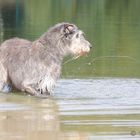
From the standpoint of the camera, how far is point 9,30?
119 feet

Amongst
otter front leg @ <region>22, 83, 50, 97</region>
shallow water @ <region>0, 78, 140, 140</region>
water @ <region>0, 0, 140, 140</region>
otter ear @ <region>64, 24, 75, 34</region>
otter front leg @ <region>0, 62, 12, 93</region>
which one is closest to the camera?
shallow water @ <region>0, 78, 140, 140</region>

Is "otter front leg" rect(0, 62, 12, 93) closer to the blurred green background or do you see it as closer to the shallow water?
the shallow water

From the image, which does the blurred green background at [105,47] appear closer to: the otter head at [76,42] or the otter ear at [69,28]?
the otter head at [76,42]

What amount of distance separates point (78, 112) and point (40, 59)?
9.67 feet

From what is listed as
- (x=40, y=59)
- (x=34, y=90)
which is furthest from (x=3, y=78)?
(x=40, y=59)

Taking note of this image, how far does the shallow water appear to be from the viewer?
11461mm

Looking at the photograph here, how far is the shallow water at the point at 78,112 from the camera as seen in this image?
1146 cm

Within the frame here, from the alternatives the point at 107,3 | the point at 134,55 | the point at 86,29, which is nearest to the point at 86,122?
the point at 134,55

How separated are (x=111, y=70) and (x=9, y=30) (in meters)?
17.0

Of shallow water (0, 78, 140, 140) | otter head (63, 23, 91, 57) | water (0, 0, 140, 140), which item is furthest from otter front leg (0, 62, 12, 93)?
otter head (63, 23, 91, 57)

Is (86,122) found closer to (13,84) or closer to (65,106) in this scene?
(65,106)

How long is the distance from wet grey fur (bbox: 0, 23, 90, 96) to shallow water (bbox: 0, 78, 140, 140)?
1.14ft

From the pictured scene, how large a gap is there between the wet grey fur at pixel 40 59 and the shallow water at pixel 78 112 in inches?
13.7

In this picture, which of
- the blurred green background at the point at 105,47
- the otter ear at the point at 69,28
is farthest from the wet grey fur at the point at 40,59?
the blurred green background at the point at 105,47
